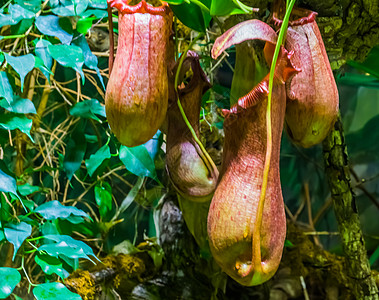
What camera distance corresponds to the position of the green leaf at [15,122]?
876mm

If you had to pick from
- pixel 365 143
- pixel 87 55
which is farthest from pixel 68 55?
pixel 365 143

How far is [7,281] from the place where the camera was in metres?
0.79

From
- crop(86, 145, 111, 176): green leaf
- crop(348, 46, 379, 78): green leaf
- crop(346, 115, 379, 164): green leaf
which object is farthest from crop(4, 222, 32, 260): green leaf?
crop(346, 115, 379, 164): green leaf

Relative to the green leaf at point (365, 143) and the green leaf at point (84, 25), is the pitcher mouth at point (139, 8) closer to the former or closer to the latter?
the green leaf at point (84, 25)

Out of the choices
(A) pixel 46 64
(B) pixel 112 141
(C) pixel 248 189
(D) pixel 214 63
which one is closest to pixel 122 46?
(C) pixel 248 189

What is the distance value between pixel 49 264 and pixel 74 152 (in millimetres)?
298

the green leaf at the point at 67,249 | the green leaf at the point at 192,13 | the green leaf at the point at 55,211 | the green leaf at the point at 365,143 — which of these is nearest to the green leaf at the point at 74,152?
the green leaf at the point at 55,211

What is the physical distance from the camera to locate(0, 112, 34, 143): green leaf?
876 millimetres

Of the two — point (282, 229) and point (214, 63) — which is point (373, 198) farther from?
point (282, 229)

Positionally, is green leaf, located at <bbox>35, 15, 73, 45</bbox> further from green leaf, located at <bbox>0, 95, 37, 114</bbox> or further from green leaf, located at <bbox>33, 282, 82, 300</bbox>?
green leaf, located at <bbox>33, 282, 82, 300</bbox>

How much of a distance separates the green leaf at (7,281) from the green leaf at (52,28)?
435 millimetres

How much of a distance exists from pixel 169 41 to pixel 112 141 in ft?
1.58

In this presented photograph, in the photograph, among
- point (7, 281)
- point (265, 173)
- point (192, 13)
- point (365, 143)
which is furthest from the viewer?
point (365, 143)

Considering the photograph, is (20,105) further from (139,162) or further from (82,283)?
(82,283)
